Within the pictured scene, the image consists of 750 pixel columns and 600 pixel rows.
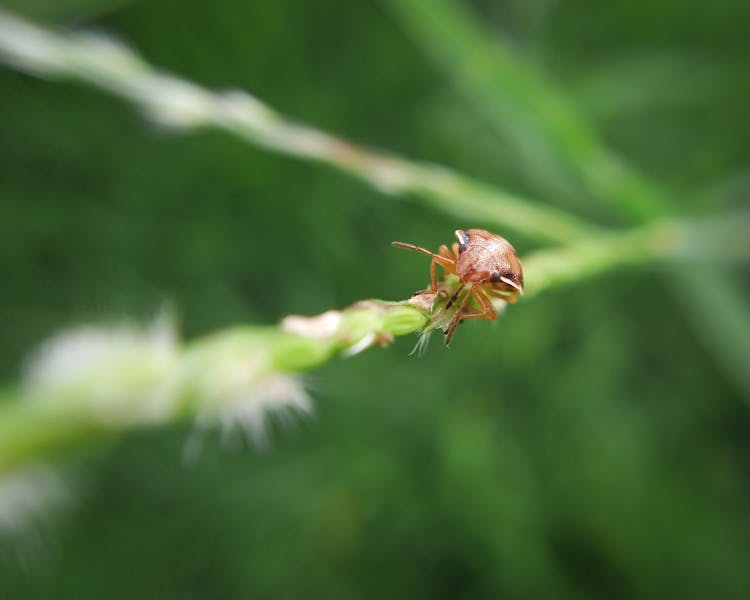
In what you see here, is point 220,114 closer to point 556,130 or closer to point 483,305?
point 483,305

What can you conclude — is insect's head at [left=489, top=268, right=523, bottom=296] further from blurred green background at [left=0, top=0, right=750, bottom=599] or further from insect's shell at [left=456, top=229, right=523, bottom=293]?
blurred green background at [left=0, top=0, right=750, bottom=599]

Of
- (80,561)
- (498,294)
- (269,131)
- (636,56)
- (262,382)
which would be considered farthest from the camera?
(636,56)

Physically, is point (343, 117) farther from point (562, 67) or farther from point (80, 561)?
point (80, 561)

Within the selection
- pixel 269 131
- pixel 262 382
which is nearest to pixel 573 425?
pixel 269 131

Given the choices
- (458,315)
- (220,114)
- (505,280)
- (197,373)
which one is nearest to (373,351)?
(220,114)

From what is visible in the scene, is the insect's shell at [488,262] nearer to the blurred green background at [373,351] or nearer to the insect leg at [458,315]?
the insect leg at [458,315]

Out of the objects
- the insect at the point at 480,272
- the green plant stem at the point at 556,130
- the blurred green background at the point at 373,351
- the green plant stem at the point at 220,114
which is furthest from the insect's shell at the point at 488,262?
the blurred green background at the point at 373,351

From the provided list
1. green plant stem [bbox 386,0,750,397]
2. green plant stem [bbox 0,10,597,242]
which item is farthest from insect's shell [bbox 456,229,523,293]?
green plant stem [bbox 386,0,750,397]
